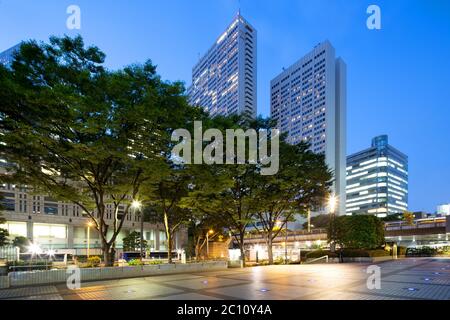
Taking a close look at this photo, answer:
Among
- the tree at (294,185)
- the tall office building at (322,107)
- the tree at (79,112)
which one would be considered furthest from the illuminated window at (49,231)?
the tall office building at (322,107)

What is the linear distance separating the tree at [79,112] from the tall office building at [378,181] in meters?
167

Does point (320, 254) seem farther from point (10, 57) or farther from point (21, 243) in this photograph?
point (21, 243)

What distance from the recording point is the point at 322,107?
462ft

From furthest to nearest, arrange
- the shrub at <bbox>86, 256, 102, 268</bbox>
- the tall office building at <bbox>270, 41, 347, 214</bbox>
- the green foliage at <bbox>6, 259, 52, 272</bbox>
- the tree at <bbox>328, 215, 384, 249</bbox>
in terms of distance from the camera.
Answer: the tall office building at <bbox>270, 41, 347, 214</bbox> < the tree at <bbox>328, 215, 384, 249</bbox> < the shrub at <bbox>86, 256, 102, 268</bbox> < the green foliage at <bbox>6, 259, 52, 272</bbox>

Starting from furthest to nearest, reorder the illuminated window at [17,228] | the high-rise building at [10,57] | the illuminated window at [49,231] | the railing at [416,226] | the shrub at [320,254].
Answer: the illuminated window at [49,231], the illuminated window at [17,228], the railing at [416,226], the shrub at [320,254], the high-rise building at [10,57]

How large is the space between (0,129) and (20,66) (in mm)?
3086

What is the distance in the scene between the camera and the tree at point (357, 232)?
37.0 m

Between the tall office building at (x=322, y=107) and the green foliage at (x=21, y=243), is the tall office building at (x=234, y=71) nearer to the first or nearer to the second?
the tall office building at (x=322, y=107)

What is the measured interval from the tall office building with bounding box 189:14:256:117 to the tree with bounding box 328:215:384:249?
109459 millimetres

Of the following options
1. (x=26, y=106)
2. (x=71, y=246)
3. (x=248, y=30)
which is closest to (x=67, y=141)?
(x=26, y=106)

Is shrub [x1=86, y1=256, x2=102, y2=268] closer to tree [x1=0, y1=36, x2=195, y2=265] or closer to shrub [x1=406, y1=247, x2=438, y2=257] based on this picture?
tree [x1=0, y1=36, x2=195, y2=265]

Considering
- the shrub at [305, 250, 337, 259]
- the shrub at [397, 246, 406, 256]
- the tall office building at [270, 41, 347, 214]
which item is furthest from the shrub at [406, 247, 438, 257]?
the tall office building at [270, 41, 347, 214]

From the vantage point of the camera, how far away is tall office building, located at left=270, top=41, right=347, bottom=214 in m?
137

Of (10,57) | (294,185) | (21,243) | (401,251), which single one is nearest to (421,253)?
(401,251)
